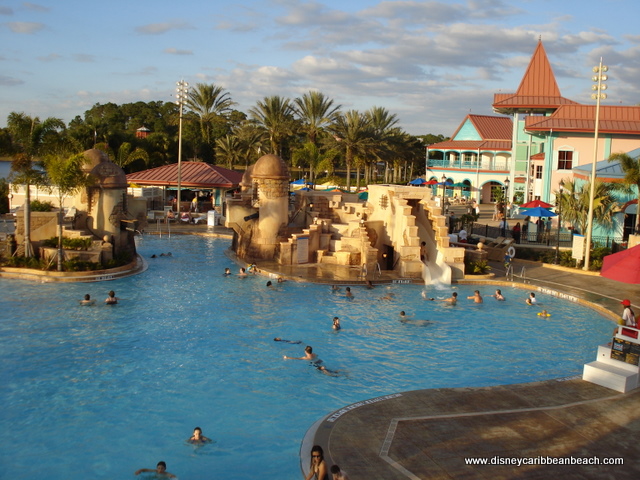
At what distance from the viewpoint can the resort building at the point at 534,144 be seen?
36281 millimetres

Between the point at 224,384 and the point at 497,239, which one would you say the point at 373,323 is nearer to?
the point at 224,384

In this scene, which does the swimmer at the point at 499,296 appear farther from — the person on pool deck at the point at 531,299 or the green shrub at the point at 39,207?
the green shrub at the point at 39,207

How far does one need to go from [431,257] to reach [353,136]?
23888mm

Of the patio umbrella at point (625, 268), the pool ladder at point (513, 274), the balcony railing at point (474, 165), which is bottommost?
the pool ladder at point (513, 274)

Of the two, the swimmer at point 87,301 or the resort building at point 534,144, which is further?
the resort building at point 534,144

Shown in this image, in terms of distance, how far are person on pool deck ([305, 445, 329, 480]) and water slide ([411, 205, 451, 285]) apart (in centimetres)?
1583

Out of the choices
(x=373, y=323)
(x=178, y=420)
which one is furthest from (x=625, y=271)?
(x=178, y=420)

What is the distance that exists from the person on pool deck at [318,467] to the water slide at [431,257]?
15829mm

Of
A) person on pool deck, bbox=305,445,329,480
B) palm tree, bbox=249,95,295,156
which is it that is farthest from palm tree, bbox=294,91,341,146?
person on pool deck, bbox=305,445,329,480

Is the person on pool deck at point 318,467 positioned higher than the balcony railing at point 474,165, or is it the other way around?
the balcony railing at point 474,165

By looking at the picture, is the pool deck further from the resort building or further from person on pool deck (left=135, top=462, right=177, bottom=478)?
the resort building

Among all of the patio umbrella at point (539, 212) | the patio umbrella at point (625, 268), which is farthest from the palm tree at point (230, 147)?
the patio umbrella at point (625, 268)

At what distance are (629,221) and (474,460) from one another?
952 inches

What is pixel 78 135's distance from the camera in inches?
1905
